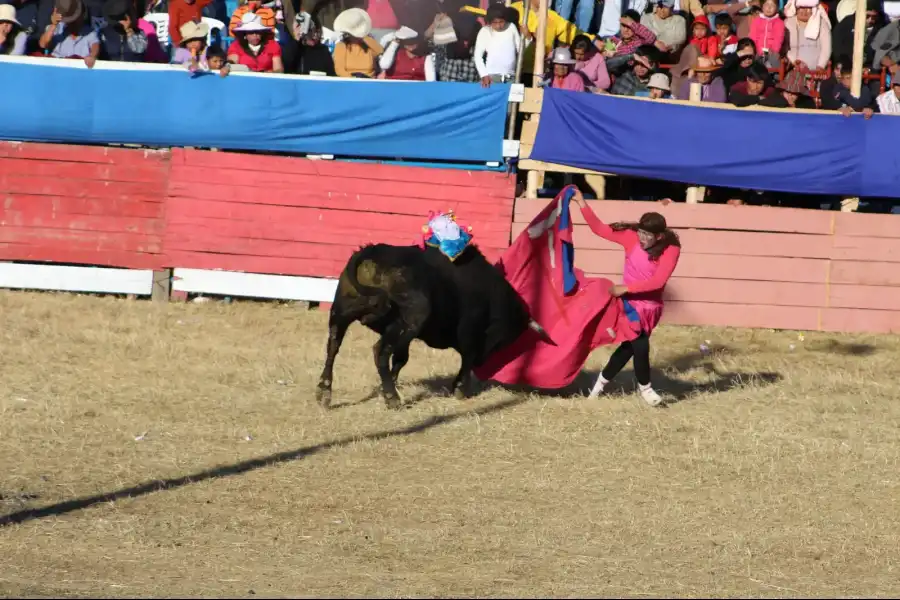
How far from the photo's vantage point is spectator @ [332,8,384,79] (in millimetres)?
15055

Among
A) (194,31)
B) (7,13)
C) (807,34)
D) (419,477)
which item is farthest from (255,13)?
(419,477)

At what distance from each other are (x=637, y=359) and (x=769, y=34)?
19.2ft

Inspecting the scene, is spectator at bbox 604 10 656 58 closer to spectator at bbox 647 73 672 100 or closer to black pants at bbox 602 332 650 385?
spectator at bbox 647 73 672 100

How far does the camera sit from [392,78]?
15141 millimetres

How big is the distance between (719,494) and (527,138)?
691 cm

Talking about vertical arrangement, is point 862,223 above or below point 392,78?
below

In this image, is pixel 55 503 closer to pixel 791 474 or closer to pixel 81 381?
pixel 81 381

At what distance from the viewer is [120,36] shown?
609 inches

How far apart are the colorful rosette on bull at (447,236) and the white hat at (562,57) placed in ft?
15.5

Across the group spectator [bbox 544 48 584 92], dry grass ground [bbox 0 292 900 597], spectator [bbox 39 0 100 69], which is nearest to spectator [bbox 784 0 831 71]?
spectator [bbox 544 48 584 92]

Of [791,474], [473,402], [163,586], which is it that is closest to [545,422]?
[473,402]

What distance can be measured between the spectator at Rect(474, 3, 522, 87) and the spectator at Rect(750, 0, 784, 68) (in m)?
2.55

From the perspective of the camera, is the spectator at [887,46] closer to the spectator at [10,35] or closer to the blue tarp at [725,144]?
the blue tarp at [725,144]

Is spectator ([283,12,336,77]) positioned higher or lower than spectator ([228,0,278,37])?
lower
